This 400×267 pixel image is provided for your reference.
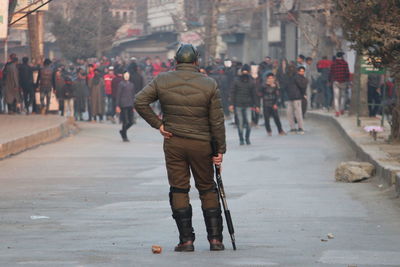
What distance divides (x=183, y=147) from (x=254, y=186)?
6815 mm

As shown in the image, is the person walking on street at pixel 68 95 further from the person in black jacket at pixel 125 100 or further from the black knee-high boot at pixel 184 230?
the black knee-high boot at pixel 184 230

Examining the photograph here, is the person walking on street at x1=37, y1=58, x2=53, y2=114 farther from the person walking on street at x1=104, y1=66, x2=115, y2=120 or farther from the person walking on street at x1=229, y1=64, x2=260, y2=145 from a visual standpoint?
the person walking on street at x1=229, y1=64, x2=260, y2=145

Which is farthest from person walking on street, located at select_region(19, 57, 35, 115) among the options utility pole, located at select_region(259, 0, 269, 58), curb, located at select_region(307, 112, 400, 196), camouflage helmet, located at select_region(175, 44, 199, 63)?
utility pole, located at select_region(259, 0, 269, 58)

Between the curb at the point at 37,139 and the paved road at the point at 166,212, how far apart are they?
435 millimetres

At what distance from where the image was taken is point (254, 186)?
15992mm

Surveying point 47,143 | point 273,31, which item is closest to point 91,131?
point 47,143

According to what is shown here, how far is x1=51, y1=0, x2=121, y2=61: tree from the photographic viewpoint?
64062mm

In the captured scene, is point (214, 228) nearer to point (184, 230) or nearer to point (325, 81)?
point (184, 230)

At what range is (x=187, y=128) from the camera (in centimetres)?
925

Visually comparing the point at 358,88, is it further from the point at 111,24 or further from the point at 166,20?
the point at 166,20

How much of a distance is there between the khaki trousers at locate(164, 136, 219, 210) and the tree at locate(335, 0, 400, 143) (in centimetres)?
1065

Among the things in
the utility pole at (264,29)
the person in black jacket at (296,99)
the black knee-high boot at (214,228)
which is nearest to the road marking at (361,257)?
the black knee-high boot at (214,228)

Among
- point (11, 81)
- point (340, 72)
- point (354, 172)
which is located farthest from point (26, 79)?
point (354, 172)

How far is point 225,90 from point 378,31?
739 inches
